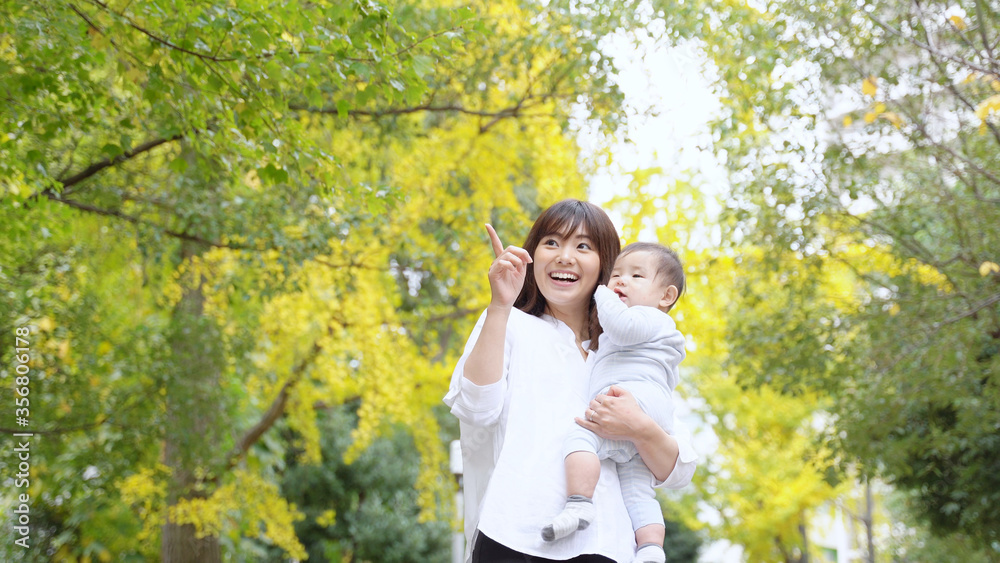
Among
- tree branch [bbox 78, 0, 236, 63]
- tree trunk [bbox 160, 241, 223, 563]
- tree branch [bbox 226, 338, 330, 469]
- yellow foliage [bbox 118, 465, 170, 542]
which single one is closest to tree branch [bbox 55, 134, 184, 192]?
tree trunk [bbox 160, 241, 223, 563]

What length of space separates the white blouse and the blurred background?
66.6 inches

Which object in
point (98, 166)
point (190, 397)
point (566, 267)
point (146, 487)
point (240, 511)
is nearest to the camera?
point (566, 267)

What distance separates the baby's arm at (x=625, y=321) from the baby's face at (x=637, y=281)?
8cm

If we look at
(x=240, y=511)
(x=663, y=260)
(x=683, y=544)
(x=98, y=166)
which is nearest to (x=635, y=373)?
(x=663, y=260)

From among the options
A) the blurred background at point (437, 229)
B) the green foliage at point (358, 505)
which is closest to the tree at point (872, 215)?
the blurred background at point (437, 229)

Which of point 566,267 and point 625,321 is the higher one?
point 566,267

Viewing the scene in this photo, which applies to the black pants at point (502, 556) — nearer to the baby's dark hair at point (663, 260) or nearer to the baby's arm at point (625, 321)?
the baby's arm at point (625, 321)

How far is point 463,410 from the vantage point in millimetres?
1813

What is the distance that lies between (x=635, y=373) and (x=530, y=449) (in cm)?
33

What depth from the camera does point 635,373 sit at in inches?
76.0

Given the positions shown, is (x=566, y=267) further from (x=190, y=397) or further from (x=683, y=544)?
(x=683, y=544)

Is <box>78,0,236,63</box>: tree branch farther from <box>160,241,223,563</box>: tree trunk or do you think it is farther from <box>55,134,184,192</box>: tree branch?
<box>160,241,223,563</box>: tree trunk

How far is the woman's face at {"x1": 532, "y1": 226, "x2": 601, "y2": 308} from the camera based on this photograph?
2.04m

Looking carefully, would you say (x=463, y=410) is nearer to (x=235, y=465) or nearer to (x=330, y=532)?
(x=235, y=465)
